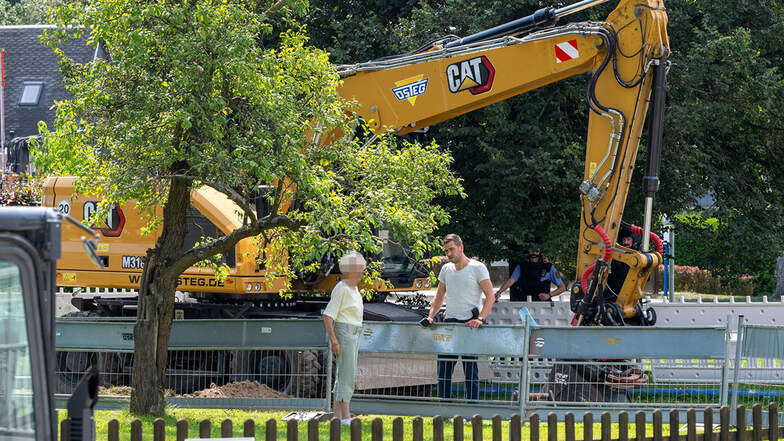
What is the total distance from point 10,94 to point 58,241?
1550 inches

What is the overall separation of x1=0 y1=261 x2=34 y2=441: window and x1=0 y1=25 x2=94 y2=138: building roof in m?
36.3

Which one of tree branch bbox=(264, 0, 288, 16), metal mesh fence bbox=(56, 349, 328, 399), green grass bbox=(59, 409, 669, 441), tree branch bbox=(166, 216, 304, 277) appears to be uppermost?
tree branch bbox=(264, 0, 288, 16)

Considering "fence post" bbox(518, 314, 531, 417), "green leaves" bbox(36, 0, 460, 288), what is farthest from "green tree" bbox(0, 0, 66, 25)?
"fence post" bbox(518, 314, 531, 417)

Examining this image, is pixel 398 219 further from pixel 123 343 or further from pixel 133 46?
pixel 123 343

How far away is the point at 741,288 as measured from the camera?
34969 mm

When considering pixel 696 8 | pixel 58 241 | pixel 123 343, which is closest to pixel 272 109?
pixel 123 343

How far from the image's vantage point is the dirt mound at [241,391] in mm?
10984

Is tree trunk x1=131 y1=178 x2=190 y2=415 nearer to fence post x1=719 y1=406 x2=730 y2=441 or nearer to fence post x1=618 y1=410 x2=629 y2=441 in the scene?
fence post x1=618 y1=410 x2=629 y2=441

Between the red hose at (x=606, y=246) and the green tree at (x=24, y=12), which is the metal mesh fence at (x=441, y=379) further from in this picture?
the green tree at (x=24, y=12)

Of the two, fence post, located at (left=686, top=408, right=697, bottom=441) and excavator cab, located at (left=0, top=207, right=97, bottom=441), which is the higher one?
excavator cab, located at (left=0, top=207, right=97, bottom=441)

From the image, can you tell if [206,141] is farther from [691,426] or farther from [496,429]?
[691,426]

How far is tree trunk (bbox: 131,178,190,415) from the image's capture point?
9711 millimetres

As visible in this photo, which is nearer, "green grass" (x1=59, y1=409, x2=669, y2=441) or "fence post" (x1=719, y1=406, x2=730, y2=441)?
"fence post" (x1=719, y1=406, x2=730, y2=441)

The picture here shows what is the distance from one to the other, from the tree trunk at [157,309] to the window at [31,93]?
1266 inches
